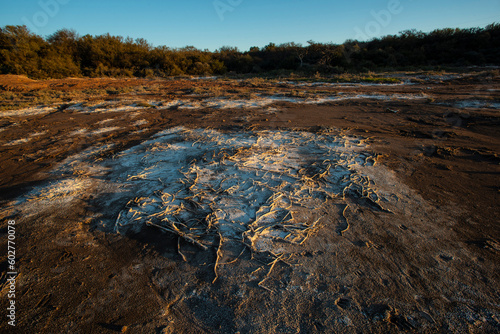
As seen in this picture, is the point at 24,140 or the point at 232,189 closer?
the point at 232,189

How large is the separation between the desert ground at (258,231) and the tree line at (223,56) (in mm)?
21952

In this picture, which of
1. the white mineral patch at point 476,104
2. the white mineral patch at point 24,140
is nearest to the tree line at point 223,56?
the white mineral patch at point 476,104

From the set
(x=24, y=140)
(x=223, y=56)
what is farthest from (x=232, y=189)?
(x=223, y=56)

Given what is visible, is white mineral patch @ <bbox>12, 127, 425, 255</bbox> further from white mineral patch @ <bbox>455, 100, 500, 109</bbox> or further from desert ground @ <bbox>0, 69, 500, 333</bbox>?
white mineral patch @ <bbox>455, 100, 500, 109</bbox>

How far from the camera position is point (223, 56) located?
32812 millimetres

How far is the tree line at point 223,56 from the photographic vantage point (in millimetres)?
21078

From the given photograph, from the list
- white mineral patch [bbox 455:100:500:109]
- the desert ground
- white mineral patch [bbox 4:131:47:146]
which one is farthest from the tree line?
the desert ground

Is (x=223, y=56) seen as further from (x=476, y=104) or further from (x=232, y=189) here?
(x=232, y=189)

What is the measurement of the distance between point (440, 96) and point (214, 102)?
34.6 ft

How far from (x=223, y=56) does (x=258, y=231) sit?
3512 cm

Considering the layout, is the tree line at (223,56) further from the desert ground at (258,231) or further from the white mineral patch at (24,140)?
the desert ground at (258,231)

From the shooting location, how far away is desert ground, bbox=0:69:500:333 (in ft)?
5.79

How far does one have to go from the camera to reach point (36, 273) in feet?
7.16

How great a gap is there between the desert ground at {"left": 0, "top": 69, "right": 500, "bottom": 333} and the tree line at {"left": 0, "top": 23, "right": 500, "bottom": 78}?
22.0 meters
